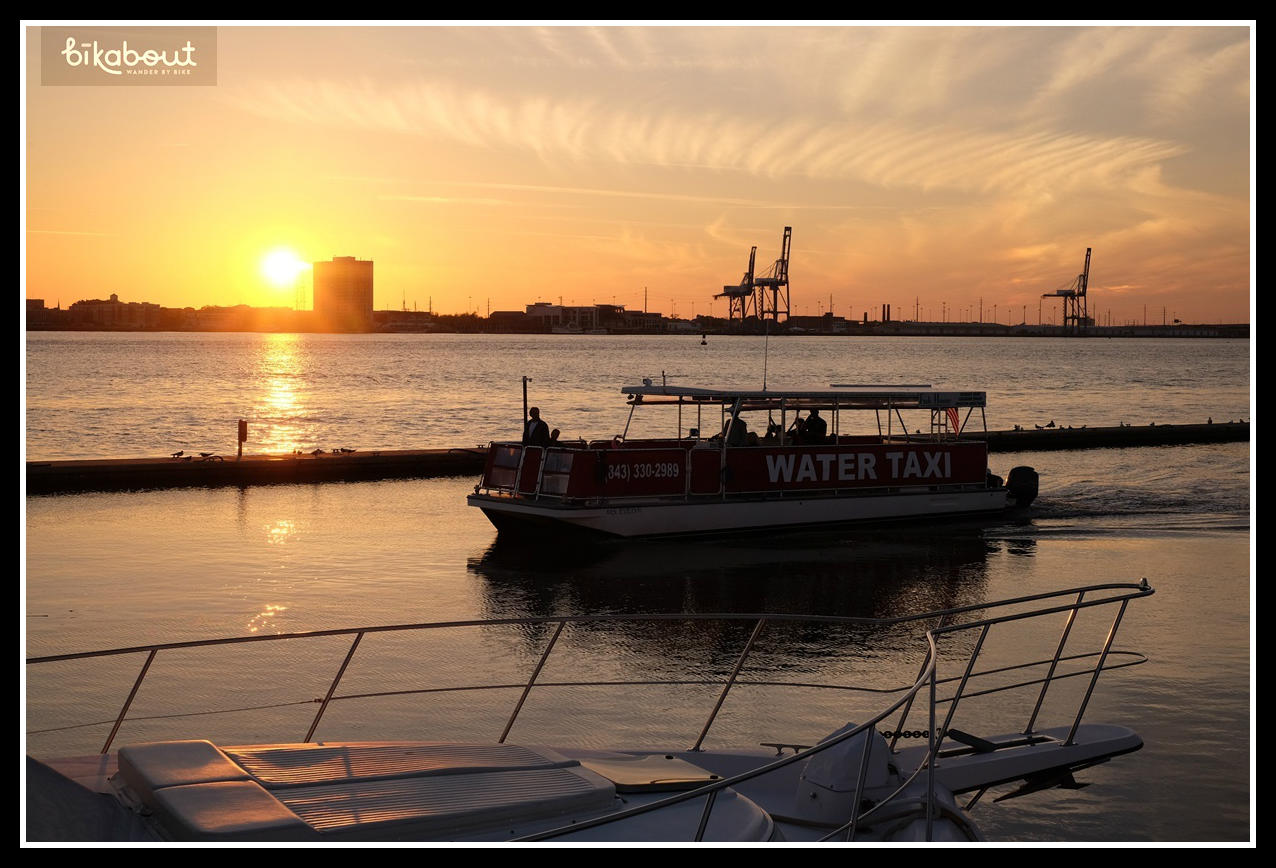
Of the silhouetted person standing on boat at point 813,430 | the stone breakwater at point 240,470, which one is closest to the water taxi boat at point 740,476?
the silhouetted person standing on boat at point 813,430

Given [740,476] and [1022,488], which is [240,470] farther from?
[1022,488]

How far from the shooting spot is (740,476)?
87.6 ft

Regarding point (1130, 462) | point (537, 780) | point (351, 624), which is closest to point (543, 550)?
point (351, 624)

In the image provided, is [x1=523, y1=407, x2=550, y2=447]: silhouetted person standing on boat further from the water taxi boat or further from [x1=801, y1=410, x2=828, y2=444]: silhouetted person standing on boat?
[x1=801, y1=410, x2=828, y2=444]: silhouetted person standing on boat

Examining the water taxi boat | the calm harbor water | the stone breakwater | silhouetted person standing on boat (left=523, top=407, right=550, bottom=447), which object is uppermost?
silhouetted person standing on boat (left=523, top=407, right=550, bottom=447)

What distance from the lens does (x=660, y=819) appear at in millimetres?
7172

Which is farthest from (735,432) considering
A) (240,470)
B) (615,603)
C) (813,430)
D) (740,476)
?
(240,470)

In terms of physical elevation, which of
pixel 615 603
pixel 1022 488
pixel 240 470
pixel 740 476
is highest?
pixel 740 476

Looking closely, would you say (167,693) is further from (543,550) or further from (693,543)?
(693,543)

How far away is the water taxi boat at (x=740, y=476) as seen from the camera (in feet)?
82.5

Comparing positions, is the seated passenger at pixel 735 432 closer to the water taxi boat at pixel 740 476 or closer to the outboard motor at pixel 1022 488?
the water taxi boat at pixel 740 476

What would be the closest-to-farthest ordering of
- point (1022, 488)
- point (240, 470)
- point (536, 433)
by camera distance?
point (536, 433) → point (1022, 488) → point (240, 470)

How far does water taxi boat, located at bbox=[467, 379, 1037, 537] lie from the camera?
25.2m

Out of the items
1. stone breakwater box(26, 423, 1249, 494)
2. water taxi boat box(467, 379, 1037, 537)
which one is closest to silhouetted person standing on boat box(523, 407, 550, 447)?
water taxi boat box(467, 379, 1037, 537)
